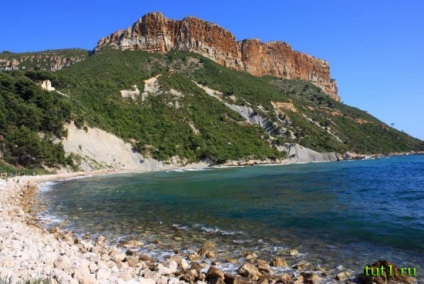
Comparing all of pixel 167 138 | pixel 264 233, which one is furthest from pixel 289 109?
pixel 264 233

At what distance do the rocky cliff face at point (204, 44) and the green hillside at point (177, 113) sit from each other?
30.8 ft

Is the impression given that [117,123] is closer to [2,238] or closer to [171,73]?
[171,73]

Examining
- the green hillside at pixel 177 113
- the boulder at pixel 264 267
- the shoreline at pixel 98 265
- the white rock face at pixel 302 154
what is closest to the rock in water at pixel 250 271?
the shoreline at pixel 98 265

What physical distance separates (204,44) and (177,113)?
70.2 meters

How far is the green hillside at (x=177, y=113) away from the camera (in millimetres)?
54625

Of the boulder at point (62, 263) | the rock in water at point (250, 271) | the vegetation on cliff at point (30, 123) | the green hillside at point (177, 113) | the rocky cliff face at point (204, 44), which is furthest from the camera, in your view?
the rocky cliff face at point (204, 44)

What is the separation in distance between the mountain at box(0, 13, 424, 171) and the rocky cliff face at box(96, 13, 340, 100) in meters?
0.91

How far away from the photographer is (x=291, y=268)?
395 inches

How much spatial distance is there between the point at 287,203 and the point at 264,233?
801 centimetres

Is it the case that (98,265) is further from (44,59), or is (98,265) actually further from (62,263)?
(44,59)

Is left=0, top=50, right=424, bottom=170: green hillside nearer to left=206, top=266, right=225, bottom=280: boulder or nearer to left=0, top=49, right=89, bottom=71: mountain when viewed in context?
left=0, top=49, right=89, bottom=71: mountain

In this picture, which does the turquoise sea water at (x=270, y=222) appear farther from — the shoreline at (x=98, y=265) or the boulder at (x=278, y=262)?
the shoreline at (x=98, y=265)

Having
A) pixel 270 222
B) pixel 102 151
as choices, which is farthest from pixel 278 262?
pixel 102 151

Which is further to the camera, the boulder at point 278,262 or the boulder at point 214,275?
the boulder at point 278,262
